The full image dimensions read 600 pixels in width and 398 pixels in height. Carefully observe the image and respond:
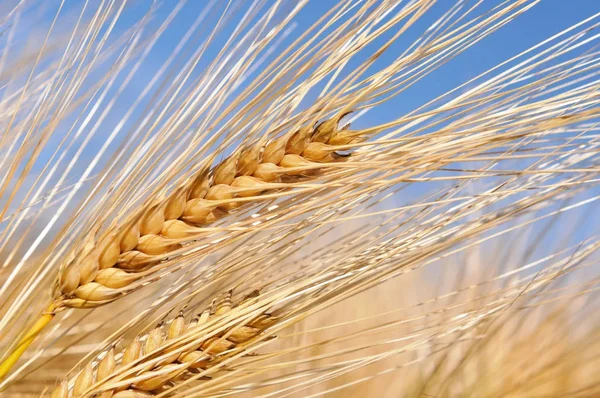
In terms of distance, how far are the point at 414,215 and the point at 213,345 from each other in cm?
27

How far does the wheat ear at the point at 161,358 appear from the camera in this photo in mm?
668

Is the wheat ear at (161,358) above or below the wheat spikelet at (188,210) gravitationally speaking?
below

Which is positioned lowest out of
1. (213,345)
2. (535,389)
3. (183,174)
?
(535,389)

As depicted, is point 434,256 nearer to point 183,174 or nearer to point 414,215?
point 414,215

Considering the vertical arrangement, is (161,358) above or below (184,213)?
below

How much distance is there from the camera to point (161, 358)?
651 mm

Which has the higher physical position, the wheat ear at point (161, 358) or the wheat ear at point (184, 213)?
the wheat ear at point (184, 213)

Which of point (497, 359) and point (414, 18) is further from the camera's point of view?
point (497, 359)

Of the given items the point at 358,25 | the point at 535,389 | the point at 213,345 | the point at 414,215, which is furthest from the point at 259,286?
the point at 535,389

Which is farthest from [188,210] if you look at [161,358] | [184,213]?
[161,358]

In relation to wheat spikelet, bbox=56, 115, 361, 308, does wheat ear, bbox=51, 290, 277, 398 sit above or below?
below

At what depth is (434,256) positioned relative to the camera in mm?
806

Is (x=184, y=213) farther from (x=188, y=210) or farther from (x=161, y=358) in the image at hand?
(x=161, y=358)

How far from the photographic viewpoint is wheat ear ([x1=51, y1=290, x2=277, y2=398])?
668 mm
